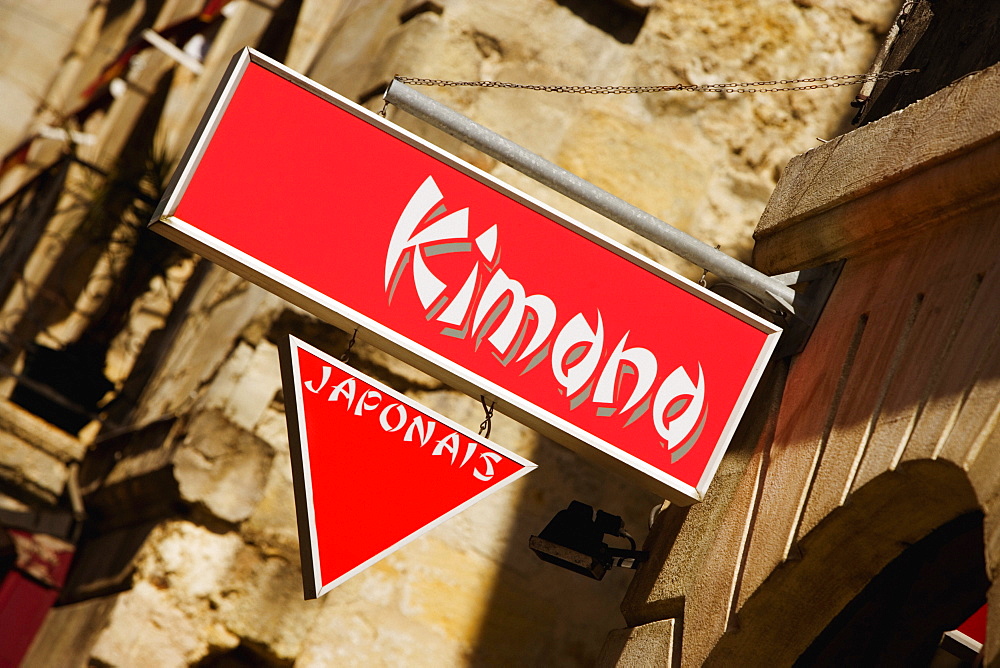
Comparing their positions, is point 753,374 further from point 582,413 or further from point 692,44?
point 692,44

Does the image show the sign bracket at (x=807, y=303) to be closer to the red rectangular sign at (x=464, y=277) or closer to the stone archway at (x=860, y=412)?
the stone archway at (x=860, y=412)

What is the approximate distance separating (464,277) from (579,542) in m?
0.98

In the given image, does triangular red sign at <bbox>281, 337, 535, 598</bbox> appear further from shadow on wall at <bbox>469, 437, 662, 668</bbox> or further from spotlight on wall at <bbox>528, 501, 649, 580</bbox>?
shadow on wall at <bbox>469, 437, 662, 668</bbox>

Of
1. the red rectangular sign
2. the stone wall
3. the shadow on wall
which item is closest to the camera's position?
the red rectangular sign

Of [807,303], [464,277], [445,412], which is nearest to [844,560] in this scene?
[807,303]

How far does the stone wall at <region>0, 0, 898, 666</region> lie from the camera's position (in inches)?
155

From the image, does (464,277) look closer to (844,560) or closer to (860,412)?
(860,412)

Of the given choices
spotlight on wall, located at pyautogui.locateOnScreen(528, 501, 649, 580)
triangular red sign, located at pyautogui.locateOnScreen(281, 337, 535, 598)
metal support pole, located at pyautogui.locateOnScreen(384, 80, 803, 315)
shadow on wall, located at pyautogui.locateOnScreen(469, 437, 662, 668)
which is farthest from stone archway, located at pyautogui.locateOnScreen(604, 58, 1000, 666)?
shadow on wall, located at pyautogui.locateOnScreen(469, 437, 662, 668)

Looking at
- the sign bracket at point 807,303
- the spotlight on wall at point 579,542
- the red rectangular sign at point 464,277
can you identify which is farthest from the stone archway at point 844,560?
the sign bracket at point 807,303

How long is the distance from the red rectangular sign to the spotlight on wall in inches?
22.2

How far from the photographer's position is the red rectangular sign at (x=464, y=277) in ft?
8.03

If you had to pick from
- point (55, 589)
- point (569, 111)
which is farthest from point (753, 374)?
point (55, 589)

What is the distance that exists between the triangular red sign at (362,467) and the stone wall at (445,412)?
1583 millimetres

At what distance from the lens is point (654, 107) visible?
4.59 metres
